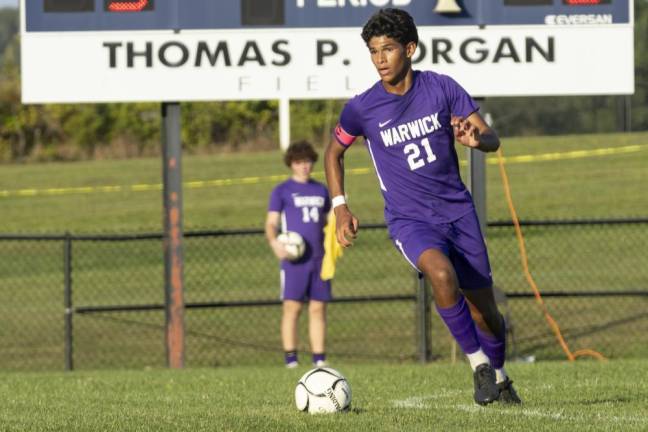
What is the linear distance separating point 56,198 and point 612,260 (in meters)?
16.7

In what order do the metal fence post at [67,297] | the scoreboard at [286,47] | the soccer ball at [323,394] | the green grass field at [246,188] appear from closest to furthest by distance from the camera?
1. the soccer ball at [323,394]
2. the scoreboard at [286,47]
3. the metal fence post at [67,297]
4. the green grass field at [246,188]

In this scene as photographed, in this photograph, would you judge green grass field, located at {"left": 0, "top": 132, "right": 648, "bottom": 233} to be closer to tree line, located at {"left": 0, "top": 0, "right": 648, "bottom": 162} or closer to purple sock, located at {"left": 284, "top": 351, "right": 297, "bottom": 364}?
tree line, located at {"left": 0, "top": 0, "right": 648, "bottom": 162}

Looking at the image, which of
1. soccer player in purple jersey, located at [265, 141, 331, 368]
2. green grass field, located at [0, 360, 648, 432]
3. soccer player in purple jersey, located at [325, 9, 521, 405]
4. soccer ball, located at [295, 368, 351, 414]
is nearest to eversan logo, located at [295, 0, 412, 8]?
soccer player in purple jersey, located at [265, 141, 331, 368]

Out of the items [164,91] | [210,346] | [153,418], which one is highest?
[164,91]

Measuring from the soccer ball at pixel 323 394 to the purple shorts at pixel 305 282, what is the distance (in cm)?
526

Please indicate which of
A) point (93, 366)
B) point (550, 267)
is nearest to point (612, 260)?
point (550, 267)

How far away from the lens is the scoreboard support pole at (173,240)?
13203mm

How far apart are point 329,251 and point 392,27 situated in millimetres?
5659

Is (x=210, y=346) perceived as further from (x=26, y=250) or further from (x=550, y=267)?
(x=26, y=250)

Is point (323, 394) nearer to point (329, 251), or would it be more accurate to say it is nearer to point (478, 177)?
point (329, 251)

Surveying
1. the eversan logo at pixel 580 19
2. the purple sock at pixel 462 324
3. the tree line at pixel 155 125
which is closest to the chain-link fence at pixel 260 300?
the eversan logo at pixel 580 19

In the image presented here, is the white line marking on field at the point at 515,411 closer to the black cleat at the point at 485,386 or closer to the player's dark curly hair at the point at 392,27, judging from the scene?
the black cleat at the point at 485,386

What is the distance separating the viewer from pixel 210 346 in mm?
17906

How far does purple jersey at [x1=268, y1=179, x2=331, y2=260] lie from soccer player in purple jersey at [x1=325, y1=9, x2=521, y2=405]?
5171mm
